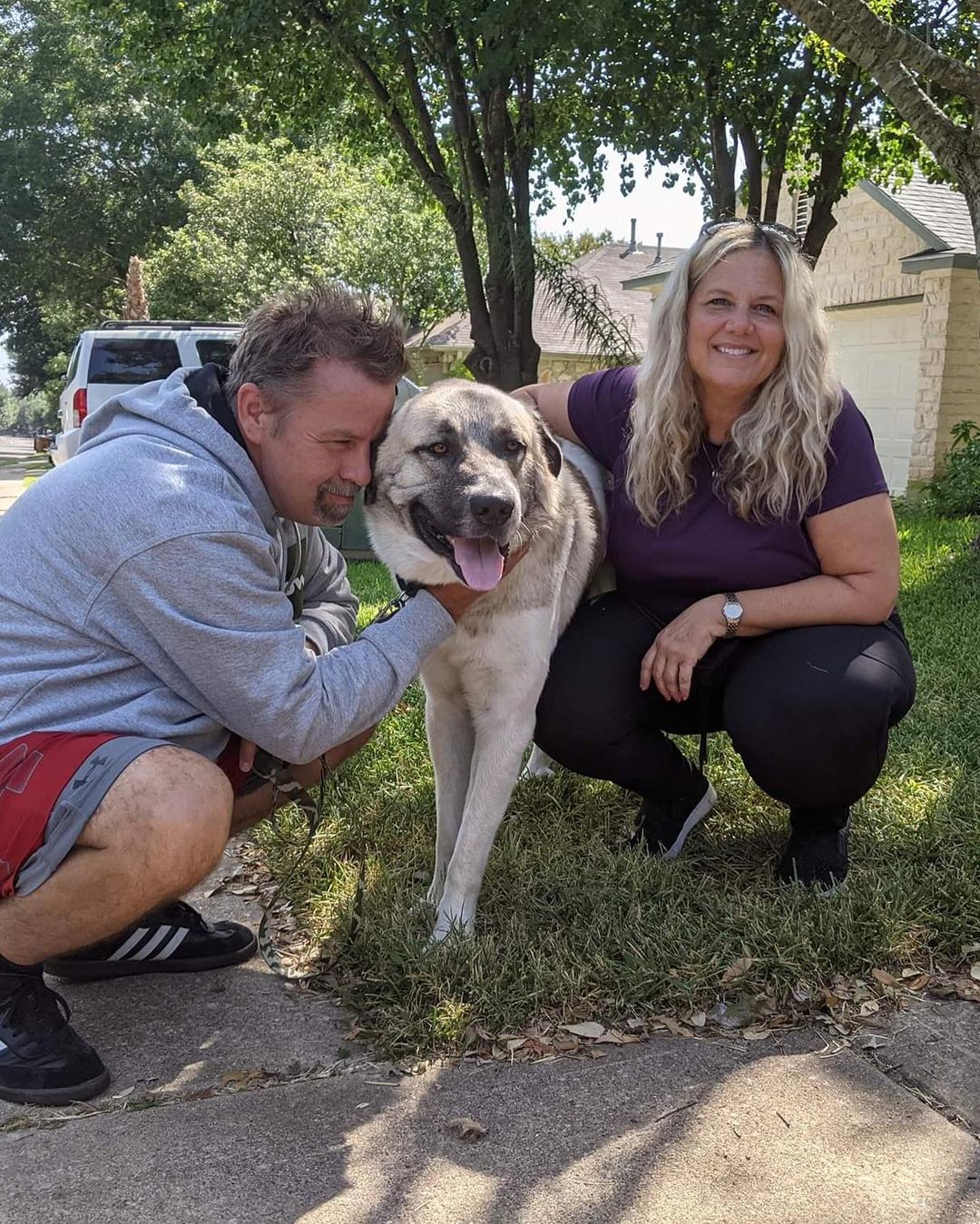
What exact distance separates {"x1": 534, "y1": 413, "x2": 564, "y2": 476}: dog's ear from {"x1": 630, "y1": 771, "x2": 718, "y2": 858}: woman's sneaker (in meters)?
0.98

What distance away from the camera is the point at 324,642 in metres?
2.73

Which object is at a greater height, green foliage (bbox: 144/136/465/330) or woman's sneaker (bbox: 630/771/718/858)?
green foliage (bbox: 144/136/465/330)

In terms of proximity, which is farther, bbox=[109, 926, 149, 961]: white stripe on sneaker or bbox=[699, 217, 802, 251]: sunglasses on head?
bbox=[699, 217, 802, 251]: sunglasses on head

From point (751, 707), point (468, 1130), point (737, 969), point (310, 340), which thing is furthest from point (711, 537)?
point (468, 1130)

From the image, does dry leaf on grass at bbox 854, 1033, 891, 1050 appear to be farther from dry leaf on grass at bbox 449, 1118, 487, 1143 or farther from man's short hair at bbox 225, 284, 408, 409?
man's short hair at bbox 225, 284, 408, 409

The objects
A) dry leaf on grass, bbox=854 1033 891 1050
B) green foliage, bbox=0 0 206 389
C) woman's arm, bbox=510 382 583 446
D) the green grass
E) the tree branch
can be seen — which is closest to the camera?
dry leaf on grass, bbox=854 1033 891 1050

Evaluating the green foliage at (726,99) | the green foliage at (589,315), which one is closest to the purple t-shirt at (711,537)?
the green foliage at (589,315)

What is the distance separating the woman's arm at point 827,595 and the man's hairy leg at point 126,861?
1.26 metres

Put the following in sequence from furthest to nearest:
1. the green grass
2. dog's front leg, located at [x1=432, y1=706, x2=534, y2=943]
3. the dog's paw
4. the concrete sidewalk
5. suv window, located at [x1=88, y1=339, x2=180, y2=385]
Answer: suv window, located at [x1=88, y1=339, x2=180, y2=385] < the dog's paw < dog's front leg, located at [x1=432, y1=706, x2=534, y2=943] < the green grass < the concrete sidewalk

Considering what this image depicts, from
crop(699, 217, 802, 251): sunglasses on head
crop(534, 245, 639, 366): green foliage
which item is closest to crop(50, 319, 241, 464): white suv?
crop(534, 245, 639, 366): green foliage

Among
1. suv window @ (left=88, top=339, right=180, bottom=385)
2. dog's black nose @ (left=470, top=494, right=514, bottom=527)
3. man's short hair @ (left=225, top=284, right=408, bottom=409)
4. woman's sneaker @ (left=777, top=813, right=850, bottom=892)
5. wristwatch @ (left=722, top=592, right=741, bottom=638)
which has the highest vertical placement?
suv window @ (left=88, top=339, right=180, bottom=385)

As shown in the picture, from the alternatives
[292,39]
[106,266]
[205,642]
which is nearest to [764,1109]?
[205,642]

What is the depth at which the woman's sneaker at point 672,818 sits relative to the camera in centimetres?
309

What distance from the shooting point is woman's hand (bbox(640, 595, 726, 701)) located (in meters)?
2.77
